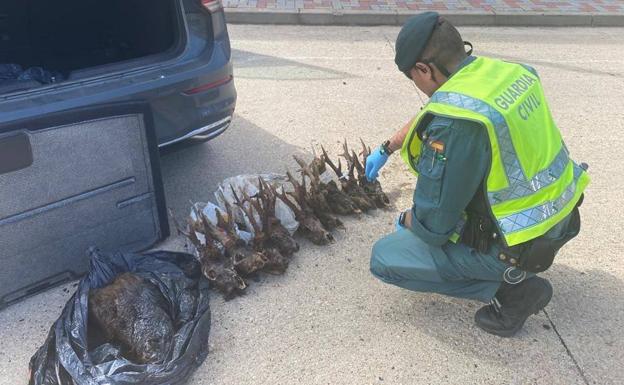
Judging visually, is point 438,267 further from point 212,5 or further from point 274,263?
point 212,5

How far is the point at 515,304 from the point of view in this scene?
2449 mm

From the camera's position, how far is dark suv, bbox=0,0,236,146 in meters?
2.63

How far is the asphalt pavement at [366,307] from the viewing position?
2.34 metres

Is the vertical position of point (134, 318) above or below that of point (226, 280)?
above

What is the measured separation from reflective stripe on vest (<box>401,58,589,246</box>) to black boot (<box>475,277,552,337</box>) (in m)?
0.37

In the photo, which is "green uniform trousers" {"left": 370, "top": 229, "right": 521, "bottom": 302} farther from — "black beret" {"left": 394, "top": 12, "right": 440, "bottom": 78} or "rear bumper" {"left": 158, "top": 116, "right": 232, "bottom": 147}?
"rear bumper" {"left": 158, "top": 116, "right": 232, "bottom": 147}

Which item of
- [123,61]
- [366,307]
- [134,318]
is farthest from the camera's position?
[123,61]

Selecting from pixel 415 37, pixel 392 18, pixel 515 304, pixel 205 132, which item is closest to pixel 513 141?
pixel 415 37

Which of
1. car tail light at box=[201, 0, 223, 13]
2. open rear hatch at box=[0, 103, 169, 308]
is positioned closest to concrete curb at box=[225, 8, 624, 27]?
car tail light at box=[201, 0, 223, 13]

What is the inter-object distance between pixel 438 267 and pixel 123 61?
2.10 m

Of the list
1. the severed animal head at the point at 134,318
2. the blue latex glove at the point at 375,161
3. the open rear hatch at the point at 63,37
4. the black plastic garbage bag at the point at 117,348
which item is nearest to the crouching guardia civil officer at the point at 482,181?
the blue latex glove at the point at 375,161

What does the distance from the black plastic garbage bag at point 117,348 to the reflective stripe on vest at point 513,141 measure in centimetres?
119

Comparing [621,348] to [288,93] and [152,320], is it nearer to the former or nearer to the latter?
[152,320]

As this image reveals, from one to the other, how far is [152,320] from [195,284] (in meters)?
0.35
